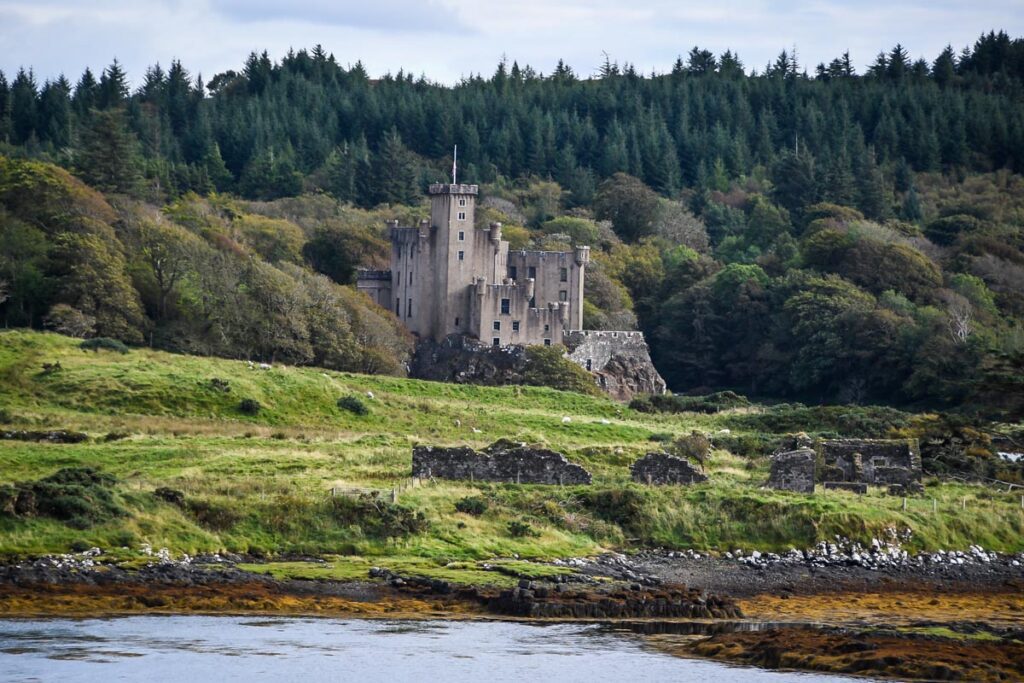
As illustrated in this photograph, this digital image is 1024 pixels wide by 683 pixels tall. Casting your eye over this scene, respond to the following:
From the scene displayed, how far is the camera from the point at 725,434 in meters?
74.1

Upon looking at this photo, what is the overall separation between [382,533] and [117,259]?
1489 inches

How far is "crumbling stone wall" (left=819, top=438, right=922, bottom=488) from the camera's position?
60.2 m

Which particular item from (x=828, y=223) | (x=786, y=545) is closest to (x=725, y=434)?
(x=786, y=545)

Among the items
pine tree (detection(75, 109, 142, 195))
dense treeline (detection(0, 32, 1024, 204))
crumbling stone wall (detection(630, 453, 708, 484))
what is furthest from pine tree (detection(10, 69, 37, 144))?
crumbling stone wall (detection(630, 453, 708, 484))

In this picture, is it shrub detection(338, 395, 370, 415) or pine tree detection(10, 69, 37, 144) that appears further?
pine tree detection(10, 69, 37, 144)

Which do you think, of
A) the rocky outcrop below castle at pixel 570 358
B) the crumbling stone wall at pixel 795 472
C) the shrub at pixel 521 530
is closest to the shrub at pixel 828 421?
the rocky outcrop below castle at pixel 570 358

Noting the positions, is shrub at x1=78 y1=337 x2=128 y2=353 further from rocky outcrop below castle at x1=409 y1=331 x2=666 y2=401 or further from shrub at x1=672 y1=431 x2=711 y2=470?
shrub at x1=672 y1=431 x2=711 y2=470

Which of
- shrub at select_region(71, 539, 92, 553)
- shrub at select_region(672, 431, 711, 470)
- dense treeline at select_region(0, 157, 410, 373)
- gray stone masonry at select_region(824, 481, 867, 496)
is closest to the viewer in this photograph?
shrub at select_region(71, 539, 92, 553)

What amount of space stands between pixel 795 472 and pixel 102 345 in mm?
29881

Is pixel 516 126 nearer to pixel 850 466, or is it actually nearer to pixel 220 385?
pixel 220 385

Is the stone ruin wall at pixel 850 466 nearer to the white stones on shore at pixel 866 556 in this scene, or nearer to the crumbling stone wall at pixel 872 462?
the crumbling stone wall at pixel 872 462

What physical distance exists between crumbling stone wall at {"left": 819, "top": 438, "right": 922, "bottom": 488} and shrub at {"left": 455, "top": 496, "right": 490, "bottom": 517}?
458 inches

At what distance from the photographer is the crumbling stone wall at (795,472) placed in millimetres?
57531

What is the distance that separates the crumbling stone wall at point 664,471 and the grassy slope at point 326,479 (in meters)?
0.65
